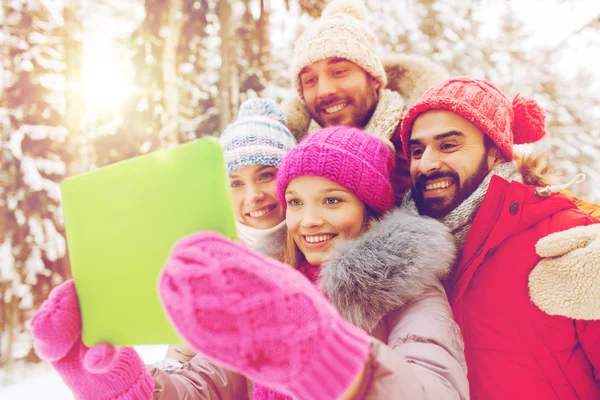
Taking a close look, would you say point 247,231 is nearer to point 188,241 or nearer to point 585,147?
point 188,241

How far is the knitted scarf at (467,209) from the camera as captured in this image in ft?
4.51

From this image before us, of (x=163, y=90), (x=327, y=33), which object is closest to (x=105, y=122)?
(x=163, y=90)

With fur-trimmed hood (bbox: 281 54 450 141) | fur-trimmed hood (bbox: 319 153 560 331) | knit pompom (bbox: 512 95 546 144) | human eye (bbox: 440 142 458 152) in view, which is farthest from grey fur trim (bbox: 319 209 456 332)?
fur-trimmed hood (bbox: 281 54 450 141)

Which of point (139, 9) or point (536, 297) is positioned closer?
point (536, 297)


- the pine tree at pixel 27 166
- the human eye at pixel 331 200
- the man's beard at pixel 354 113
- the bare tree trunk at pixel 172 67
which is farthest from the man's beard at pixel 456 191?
the pine tree at pixel 27 166

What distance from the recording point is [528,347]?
1230 mm

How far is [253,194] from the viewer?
1.94 m

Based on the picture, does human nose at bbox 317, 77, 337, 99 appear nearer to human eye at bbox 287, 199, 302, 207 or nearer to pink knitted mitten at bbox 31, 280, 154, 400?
human eye at bbox 287, 199, 302, 207

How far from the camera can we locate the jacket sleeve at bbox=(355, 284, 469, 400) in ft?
2.22

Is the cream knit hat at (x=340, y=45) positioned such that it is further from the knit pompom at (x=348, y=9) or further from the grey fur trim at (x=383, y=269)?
the grey fur trim at (x=383, y=269)

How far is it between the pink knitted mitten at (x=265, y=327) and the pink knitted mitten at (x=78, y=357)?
0.41 meters

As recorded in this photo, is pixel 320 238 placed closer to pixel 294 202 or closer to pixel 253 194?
pixel 294 202

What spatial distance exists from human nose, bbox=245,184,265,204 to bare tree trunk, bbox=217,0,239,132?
3.27 m

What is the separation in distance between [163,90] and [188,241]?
4.57 m
